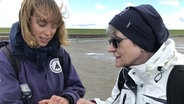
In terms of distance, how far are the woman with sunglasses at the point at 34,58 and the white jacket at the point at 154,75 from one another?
63 centimetres

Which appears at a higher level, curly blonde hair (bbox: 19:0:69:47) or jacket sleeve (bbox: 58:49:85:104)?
curly blonde hair (bbox: 19:0:69:47)

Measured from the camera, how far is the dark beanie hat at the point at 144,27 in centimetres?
286

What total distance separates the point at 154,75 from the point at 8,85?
1030mm

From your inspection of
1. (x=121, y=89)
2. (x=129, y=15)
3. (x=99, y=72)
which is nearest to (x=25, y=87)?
(x=121, y=89)

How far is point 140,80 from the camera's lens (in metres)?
2.89

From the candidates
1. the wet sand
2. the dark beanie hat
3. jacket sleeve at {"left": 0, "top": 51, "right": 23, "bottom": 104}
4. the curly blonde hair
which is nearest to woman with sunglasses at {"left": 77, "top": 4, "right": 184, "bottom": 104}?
the dark beanie hat

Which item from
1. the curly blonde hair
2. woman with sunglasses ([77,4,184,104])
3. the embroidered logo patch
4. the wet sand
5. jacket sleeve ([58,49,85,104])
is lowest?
the wet sand

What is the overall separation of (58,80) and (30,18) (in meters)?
0.53

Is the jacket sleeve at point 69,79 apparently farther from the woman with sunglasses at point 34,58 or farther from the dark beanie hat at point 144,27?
the dark beanie hat at point 144,27

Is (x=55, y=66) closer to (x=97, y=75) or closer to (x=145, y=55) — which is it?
(x=145, y=55)

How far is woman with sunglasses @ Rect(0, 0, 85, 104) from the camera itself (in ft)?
9.89

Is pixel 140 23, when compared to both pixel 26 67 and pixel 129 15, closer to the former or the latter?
pixel 129 15

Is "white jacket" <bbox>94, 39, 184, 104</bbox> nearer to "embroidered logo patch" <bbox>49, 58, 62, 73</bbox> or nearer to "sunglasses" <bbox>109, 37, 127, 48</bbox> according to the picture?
"sunglasses" <bbox>109, 37, 127, 48</bbox>

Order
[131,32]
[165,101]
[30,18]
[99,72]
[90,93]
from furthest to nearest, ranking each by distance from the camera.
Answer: [99,72], [90,93], [30,18], [131,32], [165,101]
